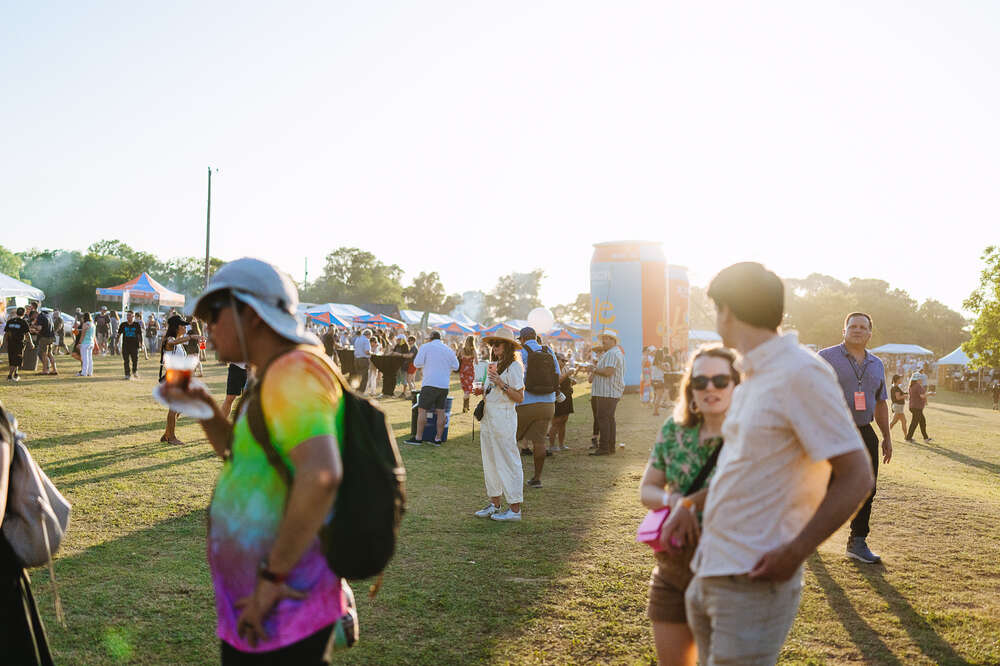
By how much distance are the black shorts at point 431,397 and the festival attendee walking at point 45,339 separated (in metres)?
13.4

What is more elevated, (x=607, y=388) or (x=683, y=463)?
(x=683, y=463)

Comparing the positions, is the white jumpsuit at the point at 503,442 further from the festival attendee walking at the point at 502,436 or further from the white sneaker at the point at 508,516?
the white sneaker at the point at 508,516

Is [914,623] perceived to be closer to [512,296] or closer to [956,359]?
[956,359]

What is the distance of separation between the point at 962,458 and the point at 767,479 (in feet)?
47.2

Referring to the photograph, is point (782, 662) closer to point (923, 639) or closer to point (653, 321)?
point (923, 639)

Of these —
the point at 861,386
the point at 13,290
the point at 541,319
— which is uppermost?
the point at 13,290

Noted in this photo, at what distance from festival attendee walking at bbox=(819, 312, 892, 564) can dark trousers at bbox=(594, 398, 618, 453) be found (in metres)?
5.46

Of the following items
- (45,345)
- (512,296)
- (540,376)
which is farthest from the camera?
(512,296)

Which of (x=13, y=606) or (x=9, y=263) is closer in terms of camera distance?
(x=13, y=606)

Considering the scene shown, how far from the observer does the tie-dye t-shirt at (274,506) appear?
1839mm

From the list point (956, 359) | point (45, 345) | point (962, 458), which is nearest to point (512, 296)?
point (956, 359)

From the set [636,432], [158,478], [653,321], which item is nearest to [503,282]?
[653,321]

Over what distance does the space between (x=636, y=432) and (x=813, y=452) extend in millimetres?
13589

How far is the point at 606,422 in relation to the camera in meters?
12.0
